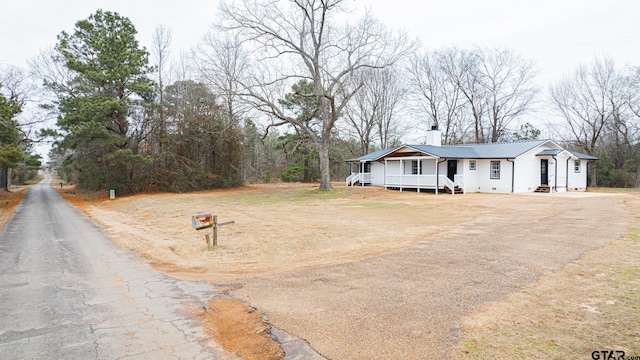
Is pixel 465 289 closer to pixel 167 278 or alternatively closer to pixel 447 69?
pixel 167 278

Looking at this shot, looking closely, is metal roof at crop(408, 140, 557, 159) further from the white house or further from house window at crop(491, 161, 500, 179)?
house window at crop(491, 161, 500, 179)

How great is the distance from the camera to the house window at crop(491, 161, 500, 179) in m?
24.3

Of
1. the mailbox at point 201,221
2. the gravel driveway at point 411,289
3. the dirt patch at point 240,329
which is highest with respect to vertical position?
the mailbox at point 201,221

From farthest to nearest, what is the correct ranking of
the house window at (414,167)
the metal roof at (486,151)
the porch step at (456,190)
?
the house window at (414,167)
the porch step at (456,190)
the metal roof at (486,151)

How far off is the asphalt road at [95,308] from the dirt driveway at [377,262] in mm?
777

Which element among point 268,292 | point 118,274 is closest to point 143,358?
point 268,292

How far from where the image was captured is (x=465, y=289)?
5090 mm

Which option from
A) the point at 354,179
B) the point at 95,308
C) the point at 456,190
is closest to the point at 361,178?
the point at 354,179

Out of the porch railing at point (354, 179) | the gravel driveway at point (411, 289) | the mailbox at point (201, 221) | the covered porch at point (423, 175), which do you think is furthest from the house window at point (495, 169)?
the mailbox at point (201, 221)

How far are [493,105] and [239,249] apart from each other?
37.3m

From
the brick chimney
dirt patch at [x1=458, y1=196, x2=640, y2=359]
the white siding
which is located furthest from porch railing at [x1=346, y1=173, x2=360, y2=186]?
dirt patch at [x1=458, y1=196, x2=640, y2=359]

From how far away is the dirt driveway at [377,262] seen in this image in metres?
3.96

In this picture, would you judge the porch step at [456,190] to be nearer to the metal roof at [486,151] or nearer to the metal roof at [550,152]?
the metal roof at [486,151]

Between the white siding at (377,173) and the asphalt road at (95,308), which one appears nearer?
the asphalt road at (95,308)
